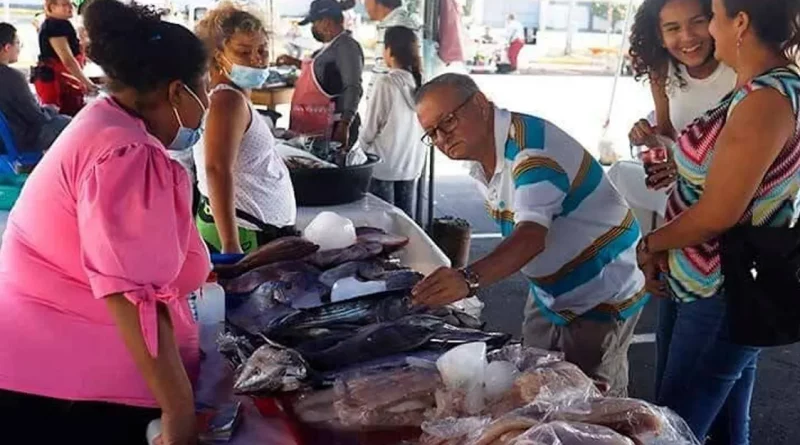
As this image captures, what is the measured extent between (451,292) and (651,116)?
1.46m

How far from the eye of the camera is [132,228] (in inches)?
46.7

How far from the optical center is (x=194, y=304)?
168cm

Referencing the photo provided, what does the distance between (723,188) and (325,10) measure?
3128mm

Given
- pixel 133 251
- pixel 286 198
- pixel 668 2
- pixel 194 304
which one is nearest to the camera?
pixel 133 251

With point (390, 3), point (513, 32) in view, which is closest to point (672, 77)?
point (390, 3)

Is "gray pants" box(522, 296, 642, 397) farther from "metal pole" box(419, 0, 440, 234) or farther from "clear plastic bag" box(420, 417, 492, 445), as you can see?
"metal pole" box(419, 0, 440, 234)

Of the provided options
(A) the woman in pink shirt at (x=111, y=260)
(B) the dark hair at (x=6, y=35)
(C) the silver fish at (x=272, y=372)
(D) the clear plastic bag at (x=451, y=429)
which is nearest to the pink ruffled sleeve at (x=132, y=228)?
(A) the woman in pink shirt at (x=111, y=260)

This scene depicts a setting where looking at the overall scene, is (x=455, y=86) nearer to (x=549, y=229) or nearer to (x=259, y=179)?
(x=549, y=229)

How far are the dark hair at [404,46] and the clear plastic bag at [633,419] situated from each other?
3218mm

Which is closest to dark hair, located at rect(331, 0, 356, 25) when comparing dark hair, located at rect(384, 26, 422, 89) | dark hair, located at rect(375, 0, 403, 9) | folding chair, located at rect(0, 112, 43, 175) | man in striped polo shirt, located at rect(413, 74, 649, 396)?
dark hair, located at rect(375, 0, 403, 9)

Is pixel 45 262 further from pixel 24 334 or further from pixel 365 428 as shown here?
pixel 365 428

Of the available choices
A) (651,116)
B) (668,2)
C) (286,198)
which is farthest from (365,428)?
(651,116)

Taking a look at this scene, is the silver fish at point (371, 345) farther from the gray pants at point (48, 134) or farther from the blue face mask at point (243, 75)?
the gray pants at point (48, 134)

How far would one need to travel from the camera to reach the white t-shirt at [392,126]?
415cm
